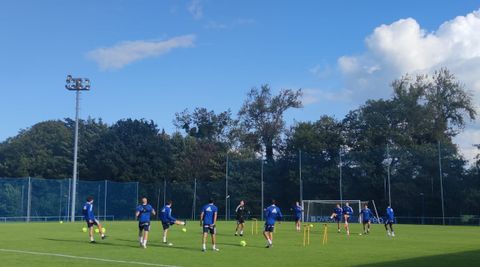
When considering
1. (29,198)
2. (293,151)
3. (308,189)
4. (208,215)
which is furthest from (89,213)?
(293,151)

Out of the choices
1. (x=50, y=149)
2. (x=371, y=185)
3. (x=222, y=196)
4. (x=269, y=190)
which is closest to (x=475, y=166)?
(x=371, y=185)

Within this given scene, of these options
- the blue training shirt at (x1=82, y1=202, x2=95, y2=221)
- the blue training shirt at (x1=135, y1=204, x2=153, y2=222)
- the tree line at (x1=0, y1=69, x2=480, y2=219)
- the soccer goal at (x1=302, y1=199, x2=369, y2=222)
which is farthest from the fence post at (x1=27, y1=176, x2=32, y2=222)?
the blue training shirt at (x1=135, y1=204, x2=153, y2=222)

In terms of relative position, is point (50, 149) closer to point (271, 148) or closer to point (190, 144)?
point (190, 144)

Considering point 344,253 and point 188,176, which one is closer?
point 344,253

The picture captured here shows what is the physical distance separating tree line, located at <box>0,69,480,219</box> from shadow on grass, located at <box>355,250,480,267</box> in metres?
29.8

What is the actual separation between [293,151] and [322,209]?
66.1 feet

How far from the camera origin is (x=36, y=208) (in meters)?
51.2

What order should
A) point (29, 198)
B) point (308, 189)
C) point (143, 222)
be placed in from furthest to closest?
point (308, 189), point (29, 198), point (143, 222)

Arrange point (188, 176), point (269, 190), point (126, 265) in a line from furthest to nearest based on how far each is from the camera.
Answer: point (188, 176) < point (269, 190) < point (126, 265)

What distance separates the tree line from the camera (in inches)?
1965

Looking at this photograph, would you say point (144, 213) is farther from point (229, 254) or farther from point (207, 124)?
point (207, 124)

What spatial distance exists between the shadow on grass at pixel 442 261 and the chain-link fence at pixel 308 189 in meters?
29.5

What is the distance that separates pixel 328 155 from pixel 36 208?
29138 millimetres

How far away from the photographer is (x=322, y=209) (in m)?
51.2
